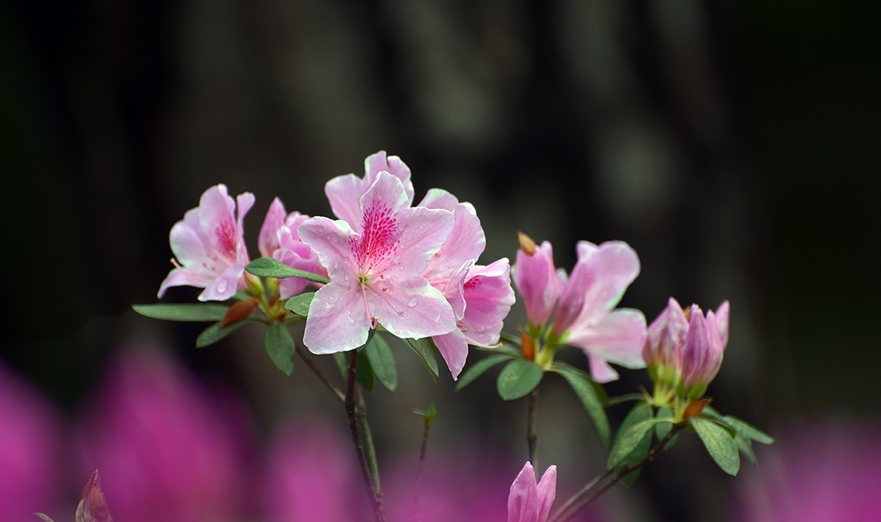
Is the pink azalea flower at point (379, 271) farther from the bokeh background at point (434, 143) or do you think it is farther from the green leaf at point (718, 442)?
the bokeh background at point (434, 143)

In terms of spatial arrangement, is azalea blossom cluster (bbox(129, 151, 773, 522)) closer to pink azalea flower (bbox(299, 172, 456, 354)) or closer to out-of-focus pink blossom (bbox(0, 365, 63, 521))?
pink azalea flower (bbox(299, 172, 456, 354))

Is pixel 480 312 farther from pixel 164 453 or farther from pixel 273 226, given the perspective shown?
pixel 164 453

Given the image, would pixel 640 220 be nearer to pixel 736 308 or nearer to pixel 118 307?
pixel 736 308

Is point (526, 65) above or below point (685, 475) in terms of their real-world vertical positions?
above

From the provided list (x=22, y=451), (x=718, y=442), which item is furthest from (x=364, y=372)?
(x=22, y=451)

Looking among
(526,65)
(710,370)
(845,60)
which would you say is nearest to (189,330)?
(526,65)

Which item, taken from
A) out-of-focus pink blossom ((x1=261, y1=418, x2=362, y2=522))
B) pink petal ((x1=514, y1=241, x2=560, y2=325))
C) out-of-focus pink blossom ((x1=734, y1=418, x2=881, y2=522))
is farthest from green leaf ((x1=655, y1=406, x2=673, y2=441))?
out-of-focus pink blossom ((x1=261, y1=418, x2=362, y2=522))

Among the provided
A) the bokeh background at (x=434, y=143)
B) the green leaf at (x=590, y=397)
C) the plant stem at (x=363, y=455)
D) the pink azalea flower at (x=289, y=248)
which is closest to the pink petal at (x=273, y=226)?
the pink azalea flower at (x=289, y=248)
